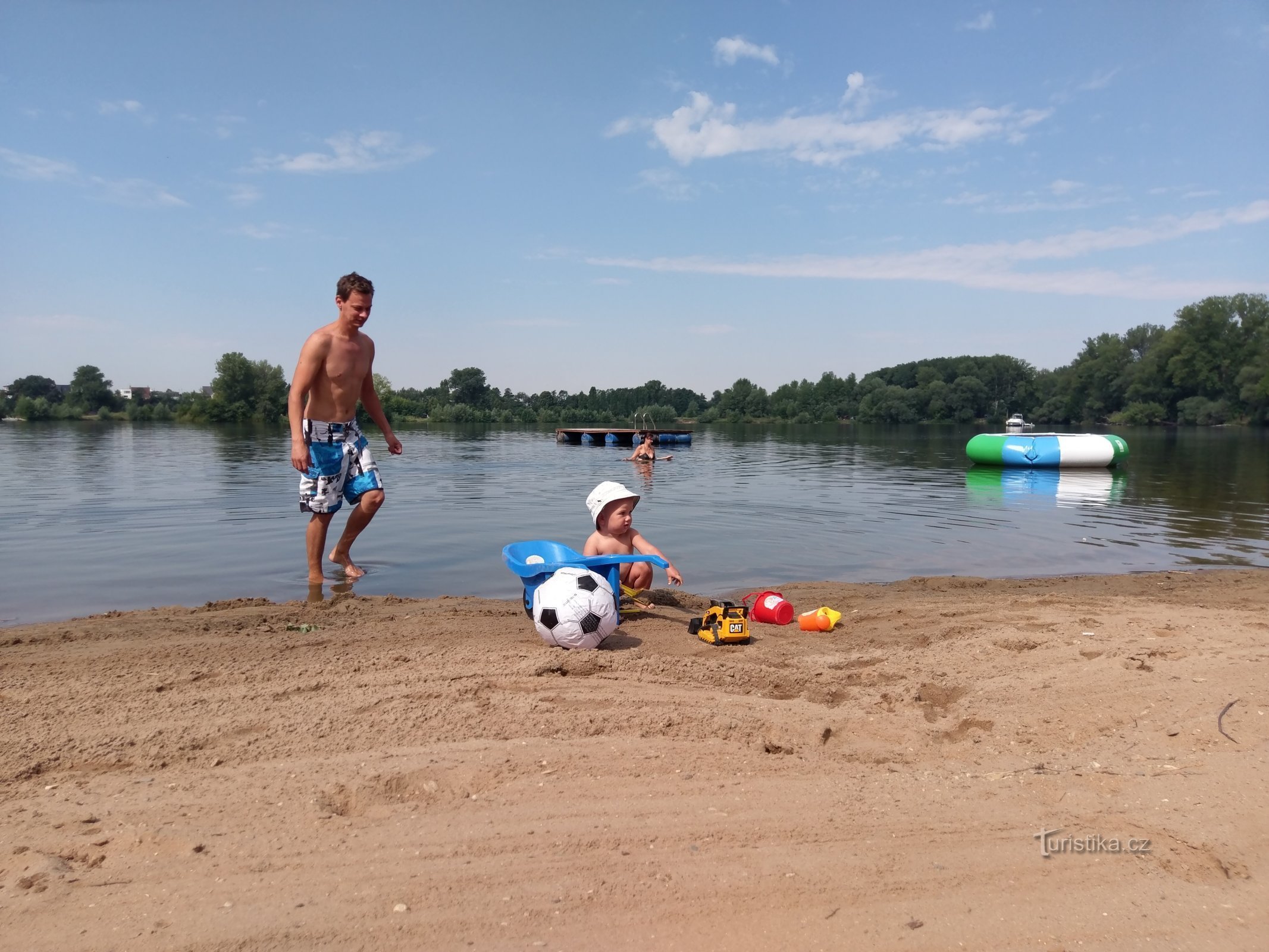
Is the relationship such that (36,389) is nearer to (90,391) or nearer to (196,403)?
(90,391)

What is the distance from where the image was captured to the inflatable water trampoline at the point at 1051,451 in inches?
1038

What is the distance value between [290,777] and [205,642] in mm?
2338

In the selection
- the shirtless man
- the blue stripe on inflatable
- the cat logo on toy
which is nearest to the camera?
the cat logo on toy

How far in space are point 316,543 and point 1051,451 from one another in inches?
990

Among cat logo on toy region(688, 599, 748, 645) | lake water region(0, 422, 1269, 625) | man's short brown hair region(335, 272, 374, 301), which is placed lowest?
A: lake water region(0, 422, 1269, 625)

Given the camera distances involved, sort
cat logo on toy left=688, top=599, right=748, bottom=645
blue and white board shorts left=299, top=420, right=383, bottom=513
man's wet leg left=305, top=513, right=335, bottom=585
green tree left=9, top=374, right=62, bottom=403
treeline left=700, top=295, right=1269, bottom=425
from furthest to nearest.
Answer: green tree left=9, top=374, right=62, bottom=403
treeline left=700, top=295, right=1269, bottom=425
man's wet leg left=305, top=513, right=335, bottom=585
blue and white board shorts left=299, top=420, right=383, bottom=513
cat logo on toy left=688, top=599, right=748, bottom=645

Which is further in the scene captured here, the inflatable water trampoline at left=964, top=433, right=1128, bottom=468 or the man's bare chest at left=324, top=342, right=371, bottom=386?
the inflatable water trampoline at left=964, top=433, right=1128, bottom=468

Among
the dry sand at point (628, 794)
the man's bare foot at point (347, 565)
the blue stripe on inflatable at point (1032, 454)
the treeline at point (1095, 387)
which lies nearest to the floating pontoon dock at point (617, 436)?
the blue stripe on inflatable at point (1032, 454)

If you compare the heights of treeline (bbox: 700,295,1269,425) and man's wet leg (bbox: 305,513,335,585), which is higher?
treeline (bbox: 700,295,1269,425)

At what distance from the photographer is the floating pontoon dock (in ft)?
147

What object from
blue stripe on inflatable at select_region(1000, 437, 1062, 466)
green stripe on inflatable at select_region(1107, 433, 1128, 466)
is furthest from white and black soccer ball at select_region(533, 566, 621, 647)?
green stripe on inflatable at select_region(1107, 433, 1128, 466)

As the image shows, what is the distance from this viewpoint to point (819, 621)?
Result: 19.4 feet

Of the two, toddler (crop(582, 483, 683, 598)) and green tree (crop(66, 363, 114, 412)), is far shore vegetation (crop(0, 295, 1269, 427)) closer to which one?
green tree (crop(66, 363, 114, 412))

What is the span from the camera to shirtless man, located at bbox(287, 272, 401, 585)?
7438 mm
